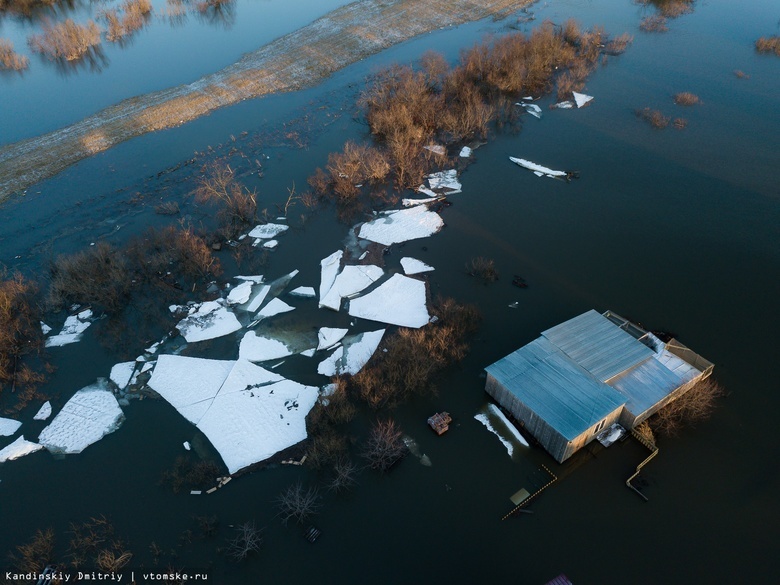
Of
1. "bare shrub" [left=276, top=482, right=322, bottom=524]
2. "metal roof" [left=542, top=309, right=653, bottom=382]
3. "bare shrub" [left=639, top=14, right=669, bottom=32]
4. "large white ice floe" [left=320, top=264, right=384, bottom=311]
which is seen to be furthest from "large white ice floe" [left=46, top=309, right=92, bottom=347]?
"bare shrub" [left=639, top=14, right=669, bottom=32]

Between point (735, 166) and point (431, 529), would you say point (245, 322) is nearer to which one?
point (431, 529)

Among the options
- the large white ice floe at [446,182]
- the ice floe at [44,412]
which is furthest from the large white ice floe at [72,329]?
the large white ice floe at [446,182]

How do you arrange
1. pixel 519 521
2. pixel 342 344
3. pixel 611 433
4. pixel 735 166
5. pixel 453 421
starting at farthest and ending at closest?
pixel 735 166 < pixel 342 344 < pixel 453 421 < pixel 611 433 < pixel 519 521

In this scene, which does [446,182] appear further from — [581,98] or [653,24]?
[653,24]

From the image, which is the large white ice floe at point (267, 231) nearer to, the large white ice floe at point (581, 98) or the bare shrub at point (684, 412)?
the bare shrub at point (684, 412)

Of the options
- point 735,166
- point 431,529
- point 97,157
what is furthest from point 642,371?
point 97,157

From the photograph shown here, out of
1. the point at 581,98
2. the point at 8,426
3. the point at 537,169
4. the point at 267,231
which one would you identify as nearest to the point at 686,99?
the point at 581,98
